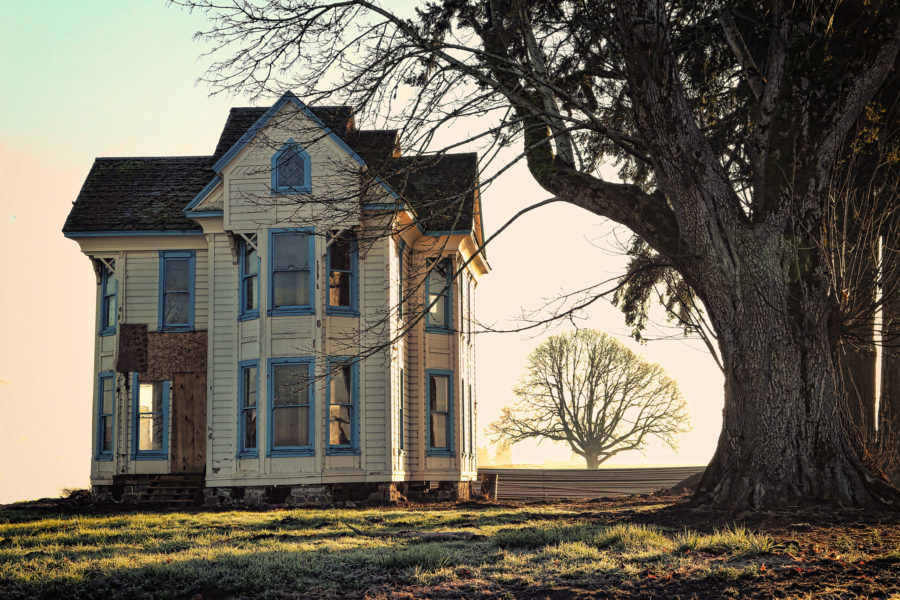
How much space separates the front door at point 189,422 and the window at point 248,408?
6.35ft

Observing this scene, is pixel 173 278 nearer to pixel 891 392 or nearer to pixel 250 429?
pixel 250 429

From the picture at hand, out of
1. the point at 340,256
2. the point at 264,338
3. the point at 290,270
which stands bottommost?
the point at 264,338

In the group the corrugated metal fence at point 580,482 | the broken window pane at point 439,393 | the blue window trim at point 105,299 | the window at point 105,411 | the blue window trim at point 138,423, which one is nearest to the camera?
the blue window trim at point 138,423

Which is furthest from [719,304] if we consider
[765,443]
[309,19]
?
[309,19]

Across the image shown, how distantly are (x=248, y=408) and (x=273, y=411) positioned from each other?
27.8 inches

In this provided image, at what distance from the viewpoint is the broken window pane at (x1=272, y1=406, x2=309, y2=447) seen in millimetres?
19562

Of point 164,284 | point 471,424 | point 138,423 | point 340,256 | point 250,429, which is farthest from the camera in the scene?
point 471,424

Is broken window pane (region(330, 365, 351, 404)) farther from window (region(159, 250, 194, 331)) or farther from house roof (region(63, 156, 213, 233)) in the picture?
house roof (region(63, 156, 213, 233))

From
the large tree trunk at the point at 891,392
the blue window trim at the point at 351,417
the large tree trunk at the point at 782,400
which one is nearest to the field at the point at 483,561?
the large tree trunk at the point at 782,400

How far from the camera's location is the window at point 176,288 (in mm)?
22031

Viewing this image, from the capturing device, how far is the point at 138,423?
21656 millimetres

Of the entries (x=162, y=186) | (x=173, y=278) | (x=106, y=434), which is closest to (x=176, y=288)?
(x=173, y=278)

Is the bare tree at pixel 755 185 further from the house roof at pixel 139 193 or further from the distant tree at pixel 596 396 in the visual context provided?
the distant tree at pixel 596 396

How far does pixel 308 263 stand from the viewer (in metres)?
20.1
